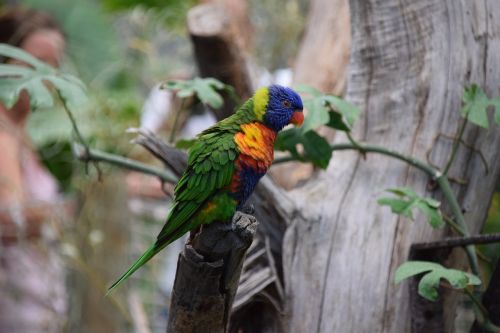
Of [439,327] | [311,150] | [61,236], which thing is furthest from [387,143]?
[61,236]

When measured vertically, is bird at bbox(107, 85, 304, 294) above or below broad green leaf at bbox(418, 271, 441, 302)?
above

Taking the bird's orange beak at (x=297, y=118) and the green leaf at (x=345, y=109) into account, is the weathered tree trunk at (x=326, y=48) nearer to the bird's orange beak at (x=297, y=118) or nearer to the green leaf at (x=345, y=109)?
the green leaf at (x=345, y=109)

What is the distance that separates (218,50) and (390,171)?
0.78 meters

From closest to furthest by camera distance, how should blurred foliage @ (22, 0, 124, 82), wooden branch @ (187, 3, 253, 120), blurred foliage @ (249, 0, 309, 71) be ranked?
wooden branch @ (187, 3, 253, 120) → blurred foliage @ (249, 0, 309, 71) → blurred foliage @ (22, 0, 124, 82)

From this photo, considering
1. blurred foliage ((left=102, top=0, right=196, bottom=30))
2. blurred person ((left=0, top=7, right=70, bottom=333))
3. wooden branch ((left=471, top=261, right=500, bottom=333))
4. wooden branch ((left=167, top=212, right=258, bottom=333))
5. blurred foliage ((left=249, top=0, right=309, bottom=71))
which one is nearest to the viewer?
wooden branch ((left=167, top=212, right=258, bottom=333))

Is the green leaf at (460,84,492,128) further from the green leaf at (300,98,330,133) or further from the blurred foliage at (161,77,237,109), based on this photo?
the blurred foliage at (161,77,237,109)

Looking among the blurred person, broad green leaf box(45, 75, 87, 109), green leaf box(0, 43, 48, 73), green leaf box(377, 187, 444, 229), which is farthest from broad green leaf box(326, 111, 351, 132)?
the blurred person

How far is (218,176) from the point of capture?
1397mm

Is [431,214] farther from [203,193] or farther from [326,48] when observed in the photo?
[326,48]

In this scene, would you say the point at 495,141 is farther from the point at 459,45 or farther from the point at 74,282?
the point at 74,282

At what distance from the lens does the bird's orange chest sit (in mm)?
1420

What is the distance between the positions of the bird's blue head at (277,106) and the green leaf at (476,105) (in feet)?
1.28

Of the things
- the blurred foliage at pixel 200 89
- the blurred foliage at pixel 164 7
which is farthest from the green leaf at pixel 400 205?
the blurred foliage at pixel 164 7

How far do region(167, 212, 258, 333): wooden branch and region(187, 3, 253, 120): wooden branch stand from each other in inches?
38.7
